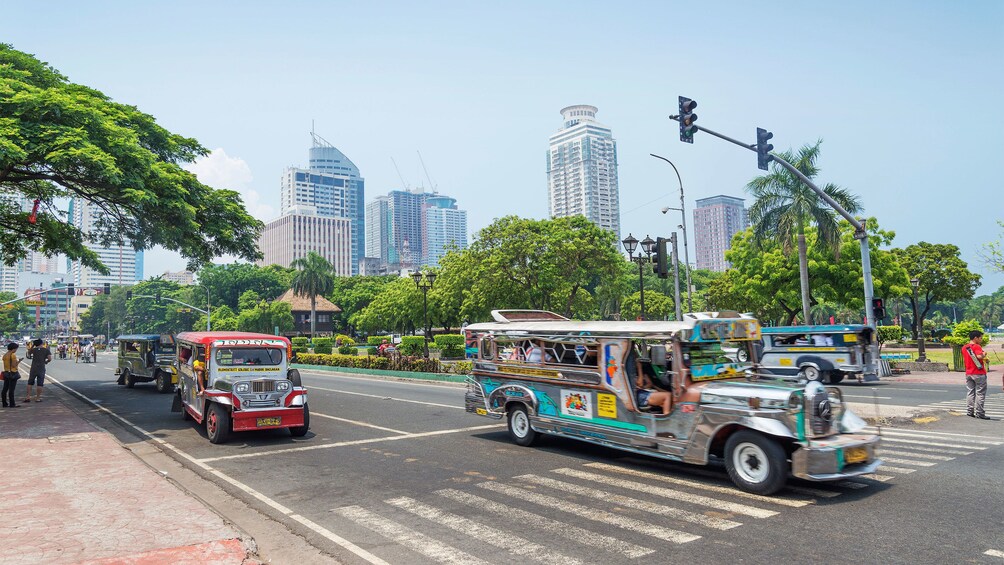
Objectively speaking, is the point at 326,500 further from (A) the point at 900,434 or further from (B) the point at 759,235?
(B) the point at 759,235

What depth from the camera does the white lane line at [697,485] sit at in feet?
25.2

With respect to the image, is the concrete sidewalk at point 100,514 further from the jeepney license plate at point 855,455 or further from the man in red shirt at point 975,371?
the man in red shirt at point 975,371

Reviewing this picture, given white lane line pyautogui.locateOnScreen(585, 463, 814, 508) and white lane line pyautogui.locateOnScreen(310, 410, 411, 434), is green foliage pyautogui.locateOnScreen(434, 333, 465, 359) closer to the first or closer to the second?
white lane line pyautogui.locateOnScreen(310, 410, 411, 434)

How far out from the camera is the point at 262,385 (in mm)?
13164

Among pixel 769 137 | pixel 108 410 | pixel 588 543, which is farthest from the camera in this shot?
pixel 108 410

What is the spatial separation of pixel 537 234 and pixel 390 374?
60.3 ft

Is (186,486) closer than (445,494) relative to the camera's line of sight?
No

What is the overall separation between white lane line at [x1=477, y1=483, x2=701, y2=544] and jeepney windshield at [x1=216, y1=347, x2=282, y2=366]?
7.46m

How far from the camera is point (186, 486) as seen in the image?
9438mm

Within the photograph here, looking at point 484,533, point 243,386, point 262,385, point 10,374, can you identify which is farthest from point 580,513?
point 10,374

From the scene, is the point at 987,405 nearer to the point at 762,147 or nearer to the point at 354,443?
the point at 762,147

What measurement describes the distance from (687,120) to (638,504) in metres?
12.4

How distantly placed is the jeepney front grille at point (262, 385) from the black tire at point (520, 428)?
5197 millimetres

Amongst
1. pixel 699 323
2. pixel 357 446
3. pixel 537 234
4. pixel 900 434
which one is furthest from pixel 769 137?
pixel 537 234
